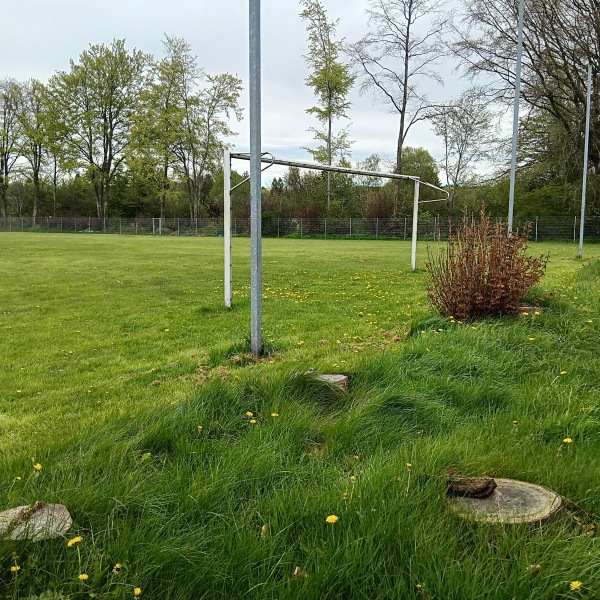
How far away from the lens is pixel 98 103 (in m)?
50.5

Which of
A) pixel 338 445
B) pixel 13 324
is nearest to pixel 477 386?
pixel 338 445

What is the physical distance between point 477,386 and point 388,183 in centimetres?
4577

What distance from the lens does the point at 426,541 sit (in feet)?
5.84

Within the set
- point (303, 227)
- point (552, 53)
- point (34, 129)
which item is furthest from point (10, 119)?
point (552, 53)

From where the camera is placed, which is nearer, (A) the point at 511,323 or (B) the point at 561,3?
(A) the point at 511,323

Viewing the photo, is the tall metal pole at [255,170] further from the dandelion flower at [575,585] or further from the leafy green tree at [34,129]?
the leafy green tree at [34,129]

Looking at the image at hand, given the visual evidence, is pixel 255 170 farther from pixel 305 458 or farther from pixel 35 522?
pixel 35 522

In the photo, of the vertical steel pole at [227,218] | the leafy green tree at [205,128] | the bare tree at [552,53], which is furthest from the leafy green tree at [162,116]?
the vertical steel pole at [227,218]

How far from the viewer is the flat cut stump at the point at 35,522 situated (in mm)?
1730

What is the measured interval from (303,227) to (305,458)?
40.7m

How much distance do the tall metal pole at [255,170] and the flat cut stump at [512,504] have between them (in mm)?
3044

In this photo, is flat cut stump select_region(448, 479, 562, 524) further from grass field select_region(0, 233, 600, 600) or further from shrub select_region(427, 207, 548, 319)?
shrub select_region(427, 207, 548, 319)

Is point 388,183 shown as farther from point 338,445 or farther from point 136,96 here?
point 338,445

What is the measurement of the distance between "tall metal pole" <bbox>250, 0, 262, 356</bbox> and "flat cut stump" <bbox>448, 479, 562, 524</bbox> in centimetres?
304
